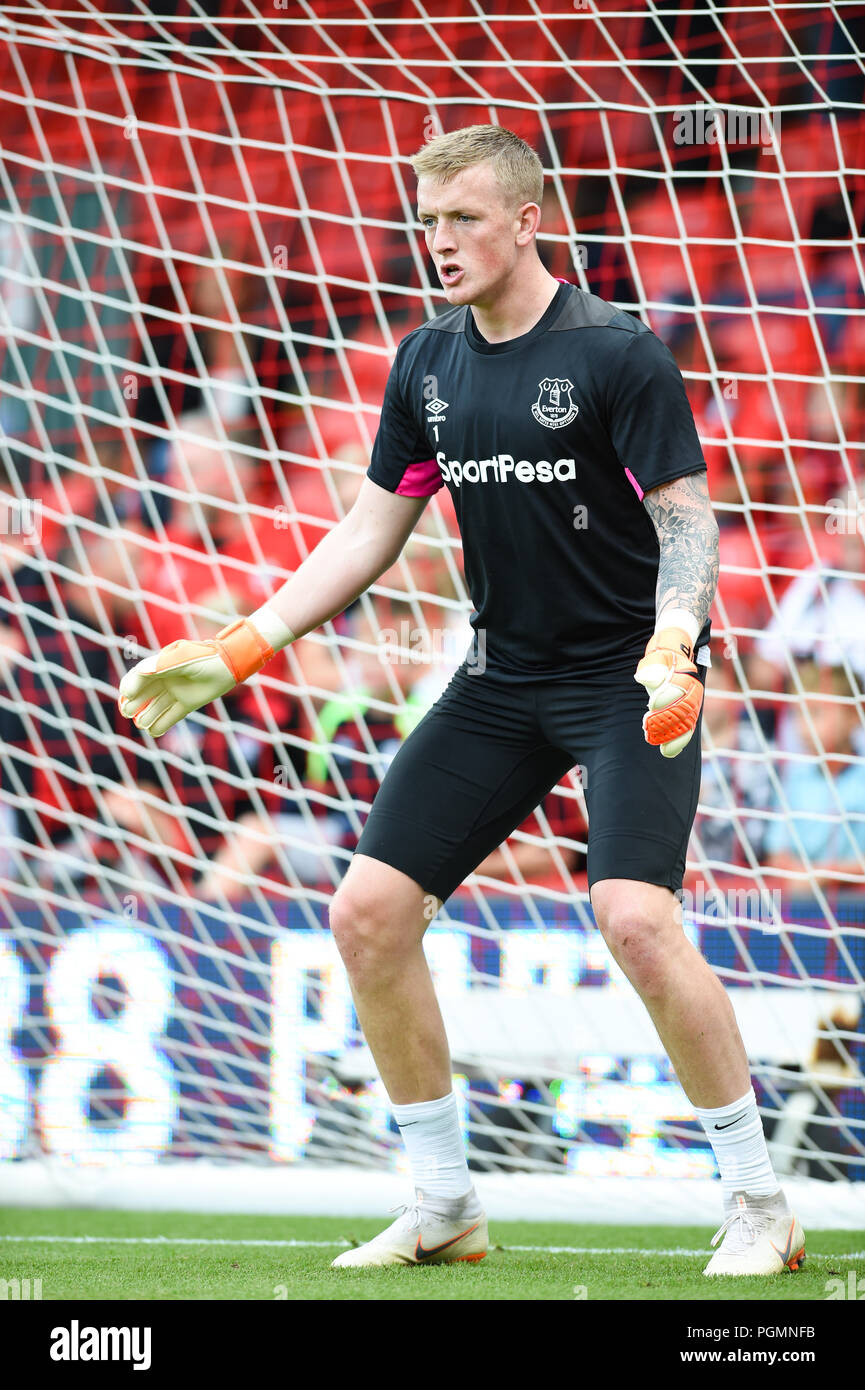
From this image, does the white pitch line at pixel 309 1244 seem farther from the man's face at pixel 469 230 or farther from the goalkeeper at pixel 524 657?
the man's face at pixel 469 230

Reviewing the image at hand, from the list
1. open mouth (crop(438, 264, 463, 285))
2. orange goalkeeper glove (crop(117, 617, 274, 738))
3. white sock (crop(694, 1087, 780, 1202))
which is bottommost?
white sock (crop(694, 1087, 780, 1202))

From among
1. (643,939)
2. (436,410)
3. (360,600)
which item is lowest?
(643,939)

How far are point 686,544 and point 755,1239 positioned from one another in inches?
43.4

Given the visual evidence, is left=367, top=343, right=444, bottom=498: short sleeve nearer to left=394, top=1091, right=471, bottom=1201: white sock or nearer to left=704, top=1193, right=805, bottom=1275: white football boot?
left=394, top=1091, right=471, bottom=1201: white sock

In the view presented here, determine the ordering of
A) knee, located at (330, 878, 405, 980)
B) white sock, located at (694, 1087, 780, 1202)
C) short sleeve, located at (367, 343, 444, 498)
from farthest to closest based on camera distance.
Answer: short sleeve, located at (367, 343, 444, 498) → knee, located at (330, 878, 405, 980) → white sock, located at (694, 1087, 780, 1202)

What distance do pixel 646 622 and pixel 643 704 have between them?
0.15m

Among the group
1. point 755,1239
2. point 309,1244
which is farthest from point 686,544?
point 309,1244

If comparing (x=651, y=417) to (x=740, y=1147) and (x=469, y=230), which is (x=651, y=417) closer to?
(x=469, y=230)

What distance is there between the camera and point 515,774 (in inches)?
103

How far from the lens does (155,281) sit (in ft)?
18.9

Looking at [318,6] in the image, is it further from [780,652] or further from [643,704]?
[643,704]

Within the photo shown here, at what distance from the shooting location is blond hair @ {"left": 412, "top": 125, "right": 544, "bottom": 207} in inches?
96.3

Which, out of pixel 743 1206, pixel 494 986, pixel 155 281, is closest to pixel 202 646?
pixel 743 1206

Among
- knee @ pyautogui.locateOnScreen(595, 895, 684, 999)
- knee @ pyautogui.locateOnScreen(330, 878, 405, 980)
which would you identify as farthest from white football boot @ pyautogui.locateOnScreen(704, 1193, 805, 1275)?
knee @ pyautogui.locateOnScreen(330, 878, 405, 980)
